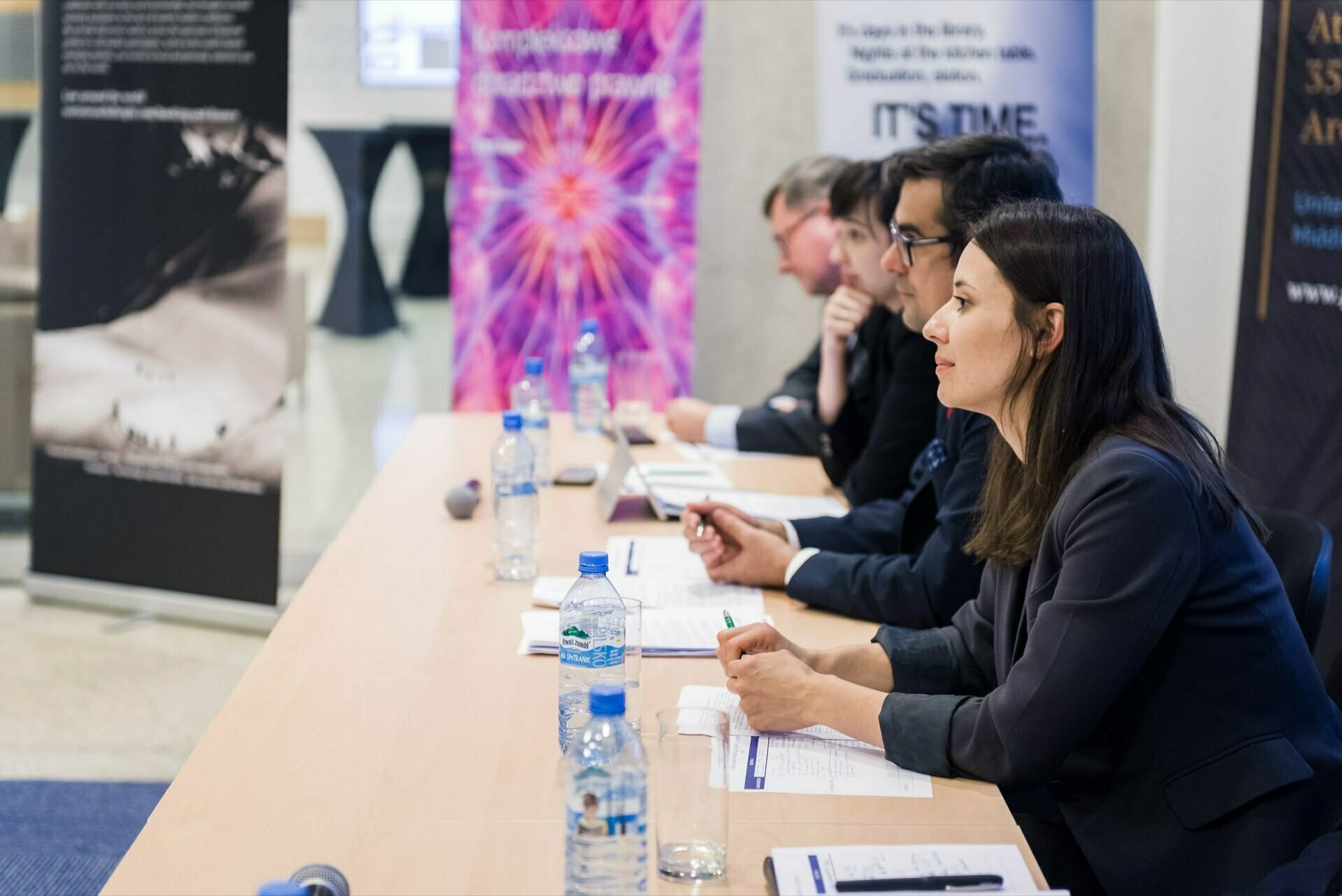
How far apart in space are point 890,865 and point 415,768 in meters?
0.55

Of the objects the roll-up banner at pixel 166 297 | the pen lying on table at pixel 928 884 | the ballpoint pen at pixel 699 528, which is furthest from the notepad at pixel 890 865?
the roll-up banner at pixel 166 297

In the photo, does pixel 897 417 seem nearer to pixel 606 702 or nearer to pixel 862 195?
pixel 862 195

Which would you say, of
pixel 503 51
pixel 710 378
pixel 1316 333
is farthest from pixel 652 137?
pixel 1316 333

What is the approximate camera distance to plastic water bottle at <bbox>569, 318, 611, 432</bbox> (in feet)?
11.8

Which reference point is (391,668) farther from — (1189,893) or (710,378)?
(710,378)

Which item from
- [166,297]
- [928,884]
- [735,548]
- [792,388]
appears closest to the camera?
[928,884]

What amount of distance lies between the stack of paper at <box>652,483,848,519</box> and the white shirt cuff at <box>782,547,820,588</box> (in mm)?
391

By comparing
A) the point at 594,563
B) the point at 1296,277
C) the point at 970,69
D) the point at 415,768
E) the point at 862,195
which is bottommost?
the point at 415,768

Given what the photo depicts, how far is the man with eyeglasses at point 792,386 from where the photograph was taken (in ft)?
10.9

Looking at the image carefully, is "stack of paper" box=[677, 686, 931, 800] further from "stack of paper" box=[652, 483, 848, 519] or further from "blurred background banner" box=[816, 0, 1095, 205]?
"blurred background banner" box=[816, 0, 1095, 205]

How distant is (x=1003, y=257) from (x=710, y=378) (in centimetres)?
329

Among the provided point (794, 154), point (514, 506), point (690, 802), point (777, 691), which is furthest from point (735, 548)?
point (794, 154)

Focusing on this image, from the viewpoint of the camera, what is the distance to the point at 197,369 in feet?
12.6

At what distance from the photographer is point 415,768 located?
4.85 feet
